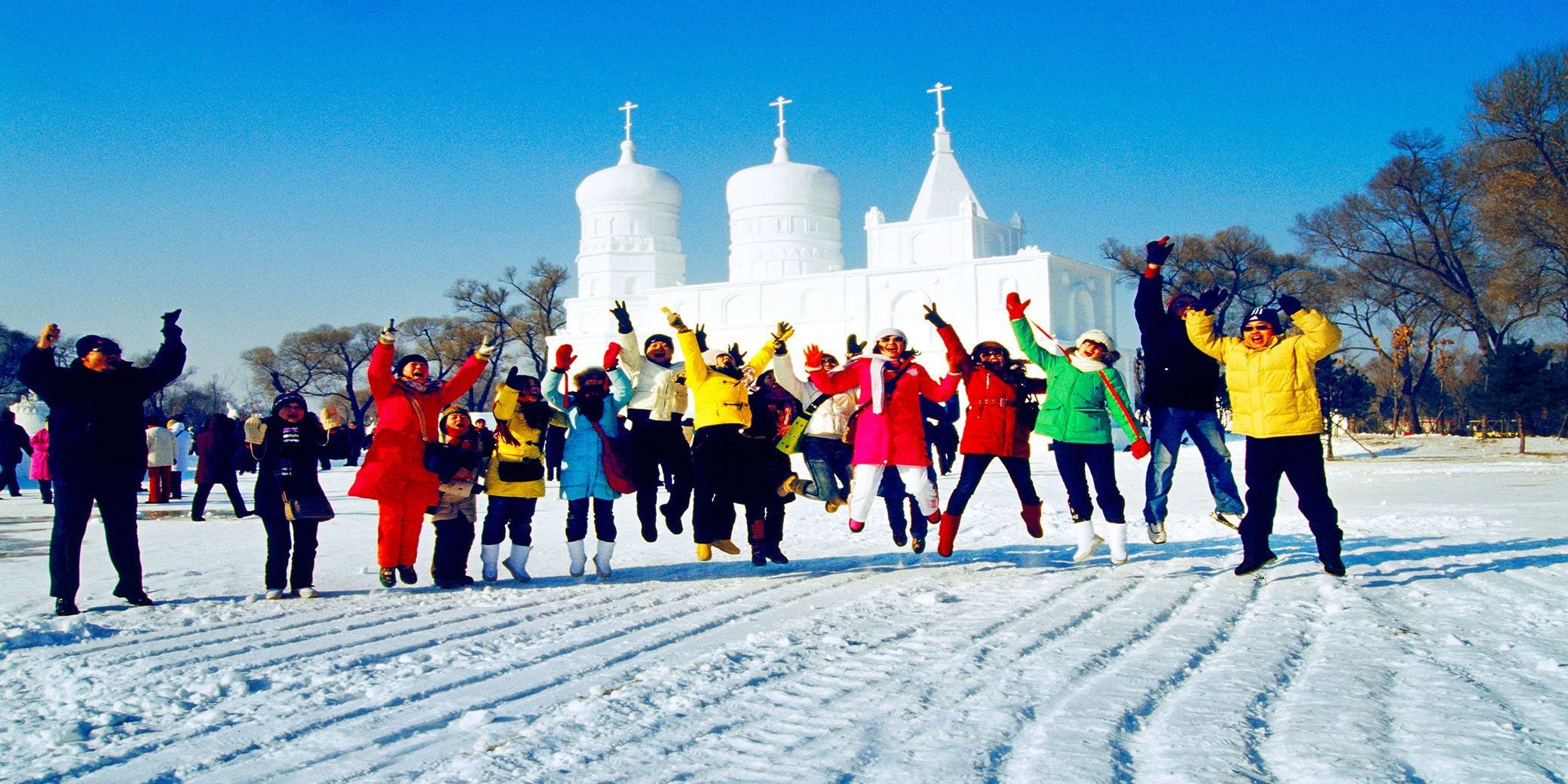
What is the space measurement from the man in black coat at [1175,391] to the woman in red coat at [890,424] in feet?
4.12

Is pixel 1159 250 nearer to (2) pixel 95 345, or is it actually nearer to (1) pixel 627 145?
(2) pixel 95 345

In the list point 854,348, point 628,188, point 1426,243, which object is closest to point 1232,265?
point 1426,243

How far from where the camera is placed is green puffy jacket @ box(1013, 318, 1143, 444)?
6.38m

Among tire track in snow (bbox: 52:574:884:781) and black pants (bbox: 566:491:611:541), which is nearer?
tire track in snow (bbox: 52:574:884:781)

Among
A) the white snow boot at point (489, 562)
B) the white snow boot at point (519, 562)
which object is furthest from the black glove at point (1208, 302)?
the white snow boot at point (489, 562)

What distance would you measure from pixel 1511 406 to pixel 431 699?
96.0ft

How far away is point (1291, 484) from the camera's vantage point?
554 centimetres

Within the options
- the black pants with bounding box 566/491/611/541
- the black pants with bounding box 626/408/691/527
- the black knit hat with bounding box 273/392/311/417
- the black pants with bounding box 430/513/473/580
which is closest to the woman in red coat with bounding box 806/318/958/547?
the black pants with bounding box 626/408/691/527

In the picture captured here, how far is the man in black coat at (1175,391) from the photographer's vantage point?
6.52m

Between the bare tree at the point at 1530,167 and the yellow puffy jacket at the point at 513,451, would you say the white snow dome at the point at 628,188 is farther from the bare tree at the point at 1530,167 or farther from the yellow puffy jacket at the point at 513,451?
the yellow puffy jacket at the point at 513,451

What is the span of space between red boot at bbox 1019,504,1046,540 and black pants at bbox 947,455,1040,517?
0.03m

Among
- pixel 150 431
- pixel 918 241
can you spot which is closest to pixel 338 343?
pixel 918 241

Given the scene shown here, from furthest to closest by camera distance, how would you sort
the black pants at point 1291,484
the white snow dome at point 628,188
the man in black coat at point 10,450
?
the white snow dome at point 628,188 < the man in black coat at point 10,450 < the black pants at point 1291,484

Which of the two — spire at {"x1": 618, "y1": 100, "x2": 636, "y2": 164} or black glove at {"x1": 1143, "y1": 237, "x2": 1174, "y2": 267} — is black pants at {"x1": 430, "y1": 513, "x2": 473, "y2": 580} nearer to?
black glove at {"x1": 1143, "y1": 237, "x2": 1174, "y2": 267}
